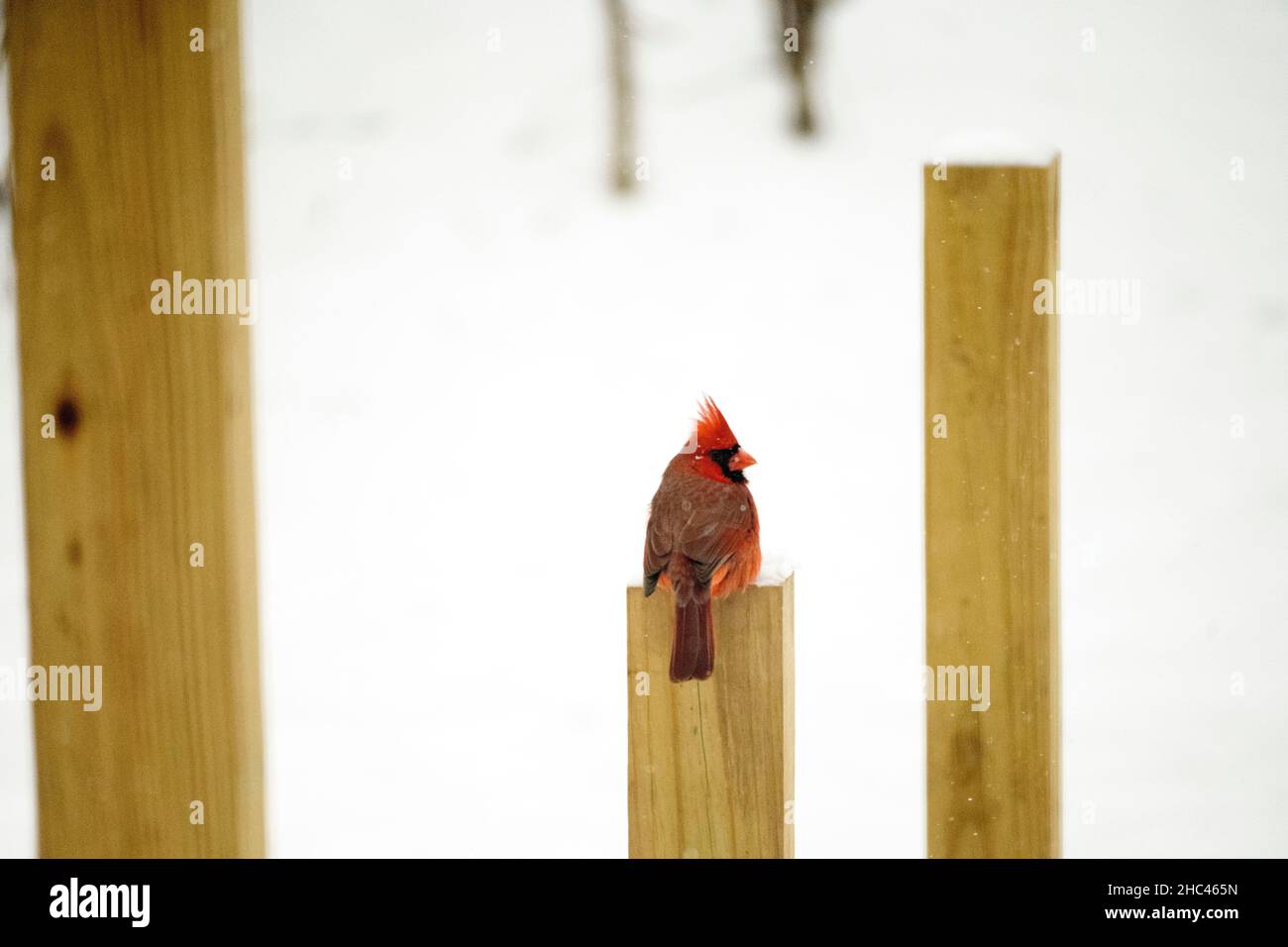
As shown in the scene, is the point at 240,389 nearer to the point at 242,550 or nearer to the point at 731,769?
the point at 242,550

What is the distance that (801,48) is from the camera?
1.67 meters

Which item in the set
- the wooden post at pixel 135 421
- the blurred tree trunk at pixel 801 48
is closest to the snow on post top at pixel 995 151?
the blurred tree trunk at pixel 801 48

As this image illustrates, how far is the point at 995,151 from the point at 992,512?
48 centimetres

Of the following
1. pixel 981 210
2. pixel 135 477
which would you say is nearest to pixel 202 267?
pixel 135 477

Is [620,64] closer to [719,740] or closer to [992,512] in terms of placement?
[992,512]

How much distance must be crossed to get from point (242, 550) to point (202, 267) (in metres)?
0.32

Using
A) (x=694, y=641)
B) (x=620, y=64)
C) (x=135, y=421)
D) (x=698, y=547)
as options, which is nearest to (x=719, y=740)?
(x=694, y=641)

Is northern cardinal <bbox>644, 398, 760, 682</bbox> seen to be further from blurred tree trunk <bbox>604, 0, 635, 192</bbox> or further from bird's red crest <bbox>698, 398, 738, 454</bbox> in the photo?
blurred tree trunk <bbox>604, 0, 635, 192</bbox>

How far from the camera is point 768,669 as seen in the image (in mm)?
1254

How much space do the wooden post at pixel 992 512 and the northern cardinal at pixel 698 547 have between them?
28 centimetres

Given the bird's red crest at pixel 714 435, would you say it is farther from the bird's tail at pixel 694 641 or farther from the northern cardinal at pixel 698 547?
the bird's tail at pixel 694 641

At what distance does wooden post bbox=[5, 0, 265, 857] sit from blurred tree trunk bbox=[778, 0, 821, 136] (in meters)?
0.89

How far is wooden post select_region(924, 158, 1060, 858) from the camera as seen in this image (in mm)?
1336

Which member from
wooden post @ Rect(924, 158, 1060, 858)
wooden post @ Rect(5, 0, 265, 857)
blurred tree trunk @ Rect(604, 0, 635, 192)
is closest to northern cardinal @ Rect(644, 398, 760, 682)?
wooden post @ Rect(924, 158, 1060, 858)
